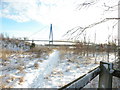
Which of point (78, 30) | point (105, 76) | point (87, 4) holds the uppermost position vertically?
point (87, 4)

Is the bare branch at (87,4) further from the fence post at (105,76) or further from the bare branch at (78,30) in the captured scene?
the fence post at (105,76)

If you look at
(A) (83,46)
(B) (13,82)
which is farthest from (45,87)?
(A) (83,46)

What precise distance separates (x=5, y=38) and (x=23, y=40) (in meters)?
1.74

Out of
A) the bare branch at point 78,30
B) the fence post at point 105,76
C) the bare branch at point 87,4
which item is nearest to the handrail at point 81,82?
the fence post at point 105,76

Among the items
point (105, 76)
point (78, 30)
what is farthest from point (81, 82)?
point (78, 30)

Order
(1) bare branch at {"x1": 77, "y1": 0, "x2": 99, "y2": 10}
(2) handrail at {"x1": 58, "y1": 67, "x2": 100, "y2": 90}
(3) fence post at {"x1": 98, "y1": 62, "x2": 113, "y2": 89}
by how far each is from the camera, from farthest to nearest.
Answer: (1) bare branch at {"x1": 77, "y1": 0, "x2": 99, "y2": 10} → (3) fence post at {"x1": 98, "y1": 62, "x2": 113, "y2": 89} → (2) handrail at {"x1": 58, "y1": 67, "x2": 100, "y2": 90}

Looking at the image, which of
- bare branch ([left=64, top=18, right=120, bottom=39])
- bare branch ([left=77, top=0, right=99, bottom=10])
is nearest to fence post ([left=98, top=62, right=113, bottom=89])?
bare branch ([left=64, top=18, right=120, bottom=39])

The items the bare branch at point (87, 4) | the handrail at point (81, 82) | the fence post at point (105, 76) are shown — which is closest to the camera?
the handrail at point (81, 82)

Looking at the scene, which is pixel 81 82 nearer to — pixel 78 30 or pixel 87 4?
pixel 78 30

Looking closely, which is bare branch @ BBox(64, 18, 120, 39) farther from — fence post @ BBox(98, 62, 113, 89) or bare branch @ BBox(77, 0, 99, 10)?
fence post @ BBox(98, 62, 113, 89)

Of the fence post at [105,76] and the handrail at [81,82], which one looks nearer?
the handrail at [81,82]

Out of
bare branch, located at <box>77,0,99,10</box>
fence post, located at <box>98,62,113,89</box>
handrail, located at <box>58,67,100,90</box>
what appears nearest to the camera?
handrail, located at <box>58,67,100,90</box>

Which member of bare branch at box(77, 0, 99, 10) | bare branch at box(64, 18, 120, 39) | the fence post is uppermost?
bare branch at box(77, 0, 99, 10)

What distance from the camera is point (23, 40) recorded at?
12.0 metres
